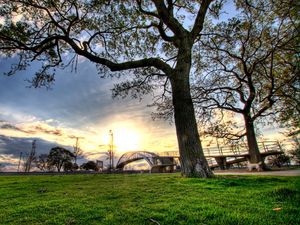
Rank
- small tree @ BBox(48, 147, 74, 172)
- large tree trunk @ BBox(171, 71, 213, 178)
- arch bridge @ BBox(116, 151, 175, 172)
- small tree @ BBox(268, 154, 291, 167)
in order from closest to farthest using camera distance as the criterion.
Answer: large tree trunk @ BBox(171, 71, 213, 178) → small tree @ BBox(268, 154, 291, 167) → arch bridge @ BBox(116, 151, 175, 172) → small tree @ BBox(48, 147, 74, 172)

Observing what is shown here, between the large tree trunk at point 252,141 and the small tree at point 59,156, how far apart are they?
39.6m

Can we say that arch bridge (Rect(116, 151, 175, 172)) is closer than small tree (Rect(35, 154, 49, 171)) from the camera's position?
Yes

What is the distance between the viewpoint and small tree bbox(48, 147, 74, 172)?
43.5 metres

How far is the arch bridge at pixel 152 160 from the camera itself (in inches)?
1087

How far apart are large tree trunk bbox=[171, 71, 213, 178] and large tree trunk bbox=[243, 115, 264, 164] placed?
10041 mm

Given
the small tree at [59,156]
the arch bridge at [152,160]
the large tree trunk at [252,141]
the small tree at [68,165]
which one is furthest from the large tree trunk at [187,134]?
the small tree at [59,156]

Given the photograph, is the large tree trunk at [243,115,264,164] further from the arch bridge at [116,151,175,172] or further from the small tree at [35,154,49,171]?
the small tree at [35,154,49,171]

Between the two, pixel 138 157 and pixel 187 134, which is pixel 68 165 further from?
pixel 187 134

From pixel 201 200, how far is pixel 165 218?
1.15 meters

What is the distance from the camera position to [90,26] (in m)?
9.91

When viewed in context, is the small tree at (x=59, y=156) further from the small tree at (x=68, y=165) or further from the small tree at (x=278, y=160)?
the small tree at (x=278, y=160)

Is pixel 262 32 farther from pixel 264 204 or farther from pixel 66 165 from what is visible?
pixel 66 165

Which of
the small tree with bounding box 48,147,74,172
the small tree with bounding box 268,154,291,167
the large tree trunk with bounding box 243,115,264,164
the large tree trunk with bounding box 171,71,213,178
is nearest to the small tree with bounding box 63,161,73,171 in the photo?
the small tree with bounding box 48,147,74,172

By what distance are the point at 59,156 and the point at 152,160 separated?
23.7 m
